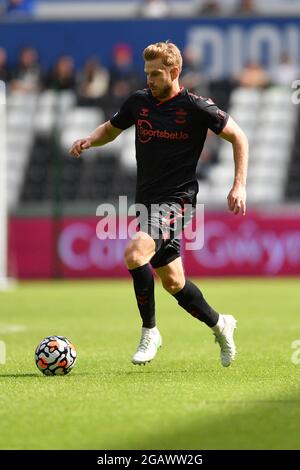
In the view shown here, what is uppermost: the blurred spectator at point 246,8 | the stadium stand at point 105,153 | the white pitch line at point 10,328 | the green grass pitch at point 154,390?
the blurred spectator at point 246,8

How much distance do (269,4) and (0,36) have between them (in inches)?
251

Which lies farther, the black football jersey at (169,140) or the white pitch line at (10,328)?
the white pitch line at (10,328)

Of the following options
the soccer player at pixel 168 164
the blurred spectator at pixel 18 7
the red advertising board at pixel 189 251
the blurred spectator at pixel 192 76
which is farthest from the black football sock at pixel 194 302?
the blurred spectator at pixel 18 7

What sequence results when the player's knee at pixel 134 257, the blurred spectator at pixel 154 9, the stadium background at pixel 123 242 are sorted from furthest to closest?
the blurred spectator at pixel 154 9
the player's knee at pixel 134 257
the stadium background at pixel 123 242

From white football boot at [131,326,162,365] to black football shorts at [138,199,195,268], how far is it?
47 cm

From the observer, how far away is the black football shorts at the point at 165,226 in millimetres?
7812

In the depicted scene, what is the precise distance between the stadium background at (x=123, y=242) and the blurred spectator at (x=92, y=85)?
45 millimetres

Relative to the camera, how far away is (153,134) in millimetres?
7945

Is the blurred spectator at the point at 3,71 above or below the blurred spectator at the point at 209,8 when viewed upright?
below

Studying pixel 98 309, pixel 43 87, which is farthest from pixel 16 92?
pixel 98 309

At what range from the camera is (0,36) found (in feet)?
84.9

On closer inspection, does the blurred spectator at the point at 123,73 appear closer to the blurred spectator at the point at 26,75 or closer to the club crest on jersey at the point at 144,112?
the blurred spectator at the point at 26,75

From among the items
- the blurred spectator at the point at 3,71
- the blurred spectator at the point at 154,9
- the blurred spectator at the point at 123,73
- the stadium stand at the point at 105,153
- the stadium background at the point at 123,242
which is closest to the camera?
the stadium background at the point at 123,242

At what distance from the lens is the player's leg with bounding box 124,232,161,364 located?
25.0 ft
